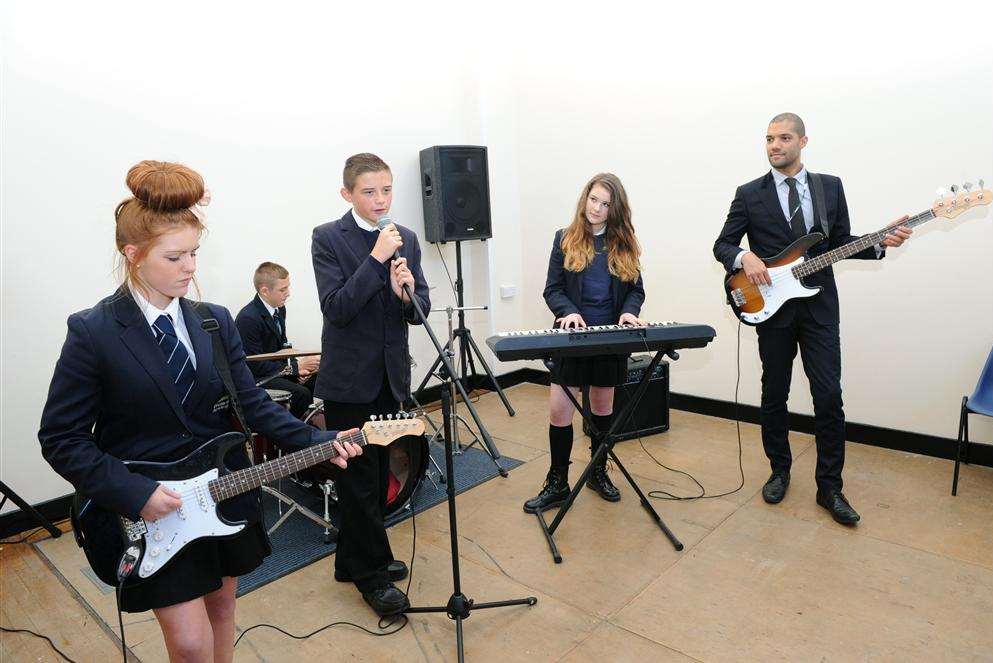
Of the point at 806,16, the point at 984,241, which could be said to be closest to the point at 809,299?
the point at 984,241

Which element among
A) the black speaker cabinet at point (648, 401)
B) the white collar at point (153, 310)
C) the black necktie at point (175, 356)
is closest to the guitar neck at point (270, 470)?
the black necktie at point (175, 356)

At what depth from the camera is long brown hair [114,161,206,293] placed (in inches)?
60.2

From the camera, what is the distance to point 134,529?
5.08ft

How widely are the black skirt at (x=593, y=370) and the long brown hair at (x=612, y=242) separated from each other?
1.36 ft

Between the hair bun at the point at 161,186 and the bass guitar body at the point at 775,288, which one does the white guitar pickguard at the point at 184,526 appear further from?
the bass guitar body at the point at 775,288

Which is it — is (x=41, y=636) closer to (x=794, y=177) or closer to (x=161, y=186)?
(x=161, y=186)

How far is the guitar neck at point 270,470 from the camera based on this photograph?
1639 mm

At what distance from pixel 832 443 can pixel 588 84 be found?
3.38 m

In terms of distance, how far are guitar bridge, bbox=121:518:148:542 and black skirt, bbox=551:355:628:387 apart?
1.94m

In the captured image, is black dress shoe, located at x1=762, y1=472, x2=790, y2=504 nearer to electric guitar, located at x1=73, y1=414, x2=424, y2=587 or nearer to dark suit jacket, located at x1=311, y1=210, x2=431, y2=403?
dark suit jacket, located at x1=311, y1=210, x2=431, y2=403

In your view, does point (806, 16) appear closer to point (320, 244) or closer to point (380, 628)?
point (320, 244)

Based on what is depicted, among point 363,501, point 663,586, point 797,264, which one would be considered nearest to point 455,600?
point 363,501

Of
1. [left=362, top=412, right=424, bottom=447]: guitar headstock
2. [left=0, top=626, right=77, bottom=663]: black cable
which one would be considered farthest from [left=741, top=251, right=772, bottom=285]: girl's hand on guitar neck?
[left=0, top=626, right=77, bottom=663]: black cable

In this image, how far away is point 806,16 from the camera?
13.1 feet
